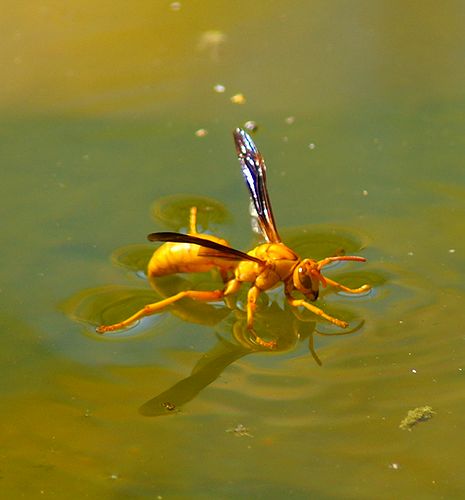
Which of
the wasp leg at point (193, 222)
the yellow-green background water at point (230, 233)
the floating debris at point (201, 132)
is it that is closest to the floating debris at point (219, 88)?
the yellow-green background water at point (230, 233)

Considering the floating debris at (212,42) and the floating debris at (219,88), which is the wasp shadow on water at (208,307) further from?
the floating debris at (212,42)

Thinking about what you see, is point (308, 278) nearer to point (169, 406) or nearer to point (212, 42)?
point (169, 406)

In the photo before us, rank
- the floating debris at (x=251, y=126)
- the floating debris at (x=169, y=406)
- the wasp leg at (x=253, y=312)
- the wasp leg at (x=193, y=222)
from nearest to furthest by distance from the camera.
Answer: the floating debris at (x=169, y=406) → the wasp leg at (x=253, y=312) → the wasp leg at (x=193, y=222) → the floating debris at (x=251, y=126)

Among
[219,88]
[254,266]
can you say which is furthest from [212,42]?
[254,266]

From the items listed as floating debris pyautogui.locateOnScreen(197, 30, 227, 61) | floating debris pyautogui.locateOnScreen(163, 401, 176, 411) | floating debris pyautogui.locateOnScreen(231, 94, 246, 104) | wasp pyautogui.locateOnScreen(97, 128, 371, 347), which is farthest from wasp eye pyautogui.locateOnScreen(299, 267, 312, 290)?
floating debris pyautogui.locateOnScreen(197, 30, 227, 61)

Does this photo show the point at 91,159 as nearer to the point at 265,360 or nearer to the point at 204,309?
the point at 204,309

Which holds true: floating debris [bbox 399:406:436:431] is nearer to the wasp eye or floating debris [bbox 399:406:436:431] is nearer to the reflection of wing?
the wasp eye
